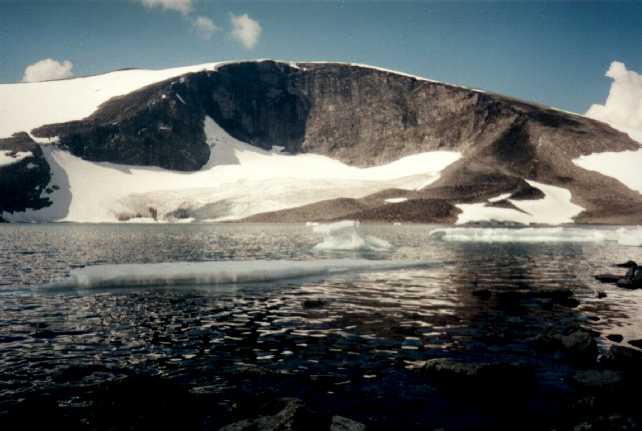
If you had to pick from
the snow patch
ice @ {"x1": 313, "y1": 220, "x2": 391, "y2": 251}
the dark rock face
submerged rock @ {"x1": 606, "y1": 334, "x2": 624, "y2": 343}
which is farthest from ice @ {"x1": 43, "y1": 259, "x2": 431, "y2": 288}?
the snow patch

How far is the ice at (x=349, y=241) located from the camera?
60.9m

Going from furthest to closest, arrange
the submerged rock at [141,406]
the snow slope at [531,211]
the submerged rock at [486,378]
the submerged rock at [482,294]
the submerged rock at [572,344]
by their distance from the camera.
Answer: the snow slope at [531,211] < the submerged rock at [482,294] < the submerged rock at [572,344] < the submerged rock at [486,378] < the submerged rock at [141,406]

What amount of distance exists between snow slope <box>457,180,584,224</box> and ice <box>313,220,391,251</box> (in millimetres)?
101618

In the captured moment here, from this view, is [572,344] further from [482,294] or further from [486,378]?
[482,294]

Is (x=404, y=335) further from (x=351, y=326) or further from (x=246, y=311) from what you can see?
(x=246, y=311)

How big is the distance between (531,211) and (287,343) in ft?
532

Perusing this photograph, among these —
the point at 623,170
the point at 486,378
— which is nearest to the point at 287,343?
the point at 486,378

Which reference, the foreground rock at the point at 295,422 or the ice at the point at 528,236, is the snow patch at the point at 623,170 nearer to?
the ice at the point at 528,236

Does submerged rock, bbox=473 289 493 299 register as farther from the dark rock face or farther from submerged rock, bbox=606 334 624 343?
the dark rock face

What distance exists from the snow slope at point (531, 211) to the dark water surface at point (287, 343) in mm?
126495

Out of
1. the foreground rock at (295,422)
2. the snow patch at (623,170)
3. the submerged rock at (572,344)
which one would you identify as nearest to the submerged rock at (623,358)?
the submerged rock at (572,344)

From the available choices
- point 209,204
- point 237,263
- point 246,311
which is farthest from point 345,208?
point 246,311

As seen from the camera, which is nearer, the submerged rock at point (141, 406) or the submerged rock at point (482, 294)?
the submerged rock at point (141, 406)

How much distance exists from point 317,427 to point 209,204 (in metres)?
179
